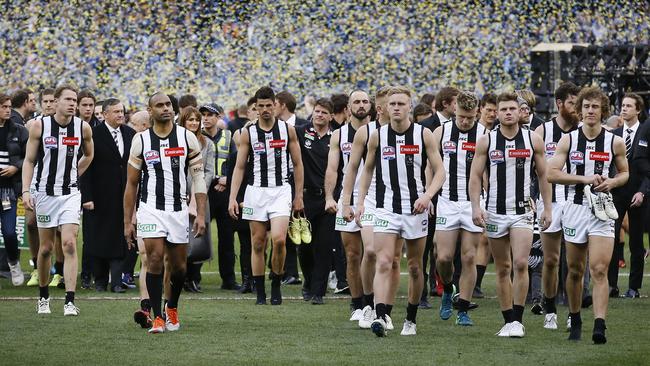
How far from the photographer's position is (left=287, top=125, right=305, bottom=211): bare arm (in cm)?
1207

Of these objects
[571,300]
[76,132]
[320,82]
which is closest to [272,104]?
[76,132]

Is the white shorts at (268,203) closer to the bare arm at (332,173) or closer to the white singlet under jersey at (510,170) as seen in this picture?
the bare arm at (332,173)

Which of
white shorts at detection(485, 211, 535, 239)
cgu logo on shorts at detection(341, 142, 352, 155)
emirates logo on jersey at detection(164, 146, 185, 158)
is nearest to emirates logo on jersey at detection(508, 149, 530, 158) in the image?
white shorts at detection(485, 211, 535, 239)

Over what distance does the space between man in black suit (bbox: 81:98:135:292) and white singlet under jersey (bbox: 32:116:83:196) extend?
1882 millimetres

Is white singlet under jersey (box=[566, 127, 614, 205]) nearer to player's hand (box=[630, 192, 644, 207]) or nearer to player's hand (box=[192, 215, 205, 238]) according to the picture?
player's hand (box=[192, 215, 205, 238])

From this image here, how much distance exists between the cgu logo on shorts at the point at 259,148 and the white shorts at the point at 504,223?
111 inches

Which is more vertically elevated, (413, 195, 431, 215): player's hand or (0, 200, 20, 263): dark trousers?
(413, 195, 431, 215): player's hand

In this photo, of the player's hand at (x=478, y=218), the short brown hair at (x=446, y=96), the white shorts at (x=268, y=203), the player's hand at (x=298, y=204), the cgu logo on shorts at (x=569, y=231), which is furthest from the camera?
the short brown hair at (x=446, y=96)

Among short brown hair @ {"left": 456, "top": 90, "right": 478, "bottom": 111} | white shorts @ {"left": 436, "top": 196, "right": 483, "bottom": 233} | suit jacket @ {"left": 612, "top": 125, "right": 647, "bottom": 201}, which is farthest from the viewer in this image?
suit jacket @ {"left": 612, "top": 125, "right": 647, "bottom": 201}

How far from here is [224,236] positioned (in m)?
14.2

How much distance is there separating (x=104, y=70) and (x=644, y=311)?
64.0 ft

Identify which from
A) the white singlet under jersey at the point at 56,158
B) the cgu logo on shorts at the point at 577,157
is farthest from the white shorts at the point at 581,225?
the white singlet under jersey at the point at 56,158

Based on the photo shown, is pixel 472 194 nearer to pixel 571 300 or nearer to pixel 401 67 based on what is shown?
pixel 571 300

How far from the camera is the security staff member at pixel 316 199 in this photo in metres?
12.7
